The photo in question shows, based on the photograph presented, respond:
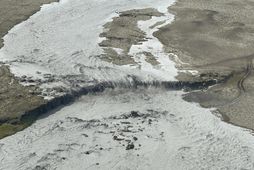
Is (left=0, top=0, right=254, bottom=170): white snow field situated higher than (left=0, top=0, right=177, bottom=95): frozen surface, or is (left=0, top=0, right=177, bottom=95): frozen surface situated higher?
(left=0, top=0, right=177, bottom=95): frozen surface

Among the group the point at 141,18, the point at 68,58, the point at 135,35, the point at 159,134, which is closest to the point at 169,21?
the point at 141,18

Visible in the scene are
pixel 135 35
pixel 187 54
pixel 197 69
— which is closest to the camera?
pixel 197 69

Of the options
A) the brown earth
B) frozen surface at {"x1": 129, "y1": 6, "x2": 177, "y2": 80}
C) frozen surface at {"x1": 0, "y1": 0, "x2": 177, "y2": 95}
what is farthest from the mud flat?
the brown earth

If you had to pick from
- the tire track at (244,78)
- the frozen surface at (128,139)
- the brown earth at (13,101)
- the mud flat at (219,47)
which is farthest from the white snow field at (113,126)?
the tire track at (244,78)

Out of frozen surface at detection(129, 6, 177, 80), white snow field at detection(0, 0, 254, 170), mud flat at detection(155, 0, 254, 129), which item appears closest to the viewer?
white snow field at detection(0, 0, 254, 170)

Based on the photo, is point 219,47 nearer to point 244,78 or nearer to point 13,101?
point 244,78

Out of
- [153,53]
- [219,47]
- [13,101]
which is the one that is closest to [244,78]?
[219,47]

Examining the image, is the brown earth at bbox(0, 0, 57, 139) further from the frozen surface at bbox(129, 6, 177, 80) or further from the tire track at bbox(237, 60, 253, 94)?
the tire track at bbox(237, 60, 253, 94)

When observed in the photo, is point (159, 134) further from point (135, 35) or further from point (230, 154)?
point (135, 35)
